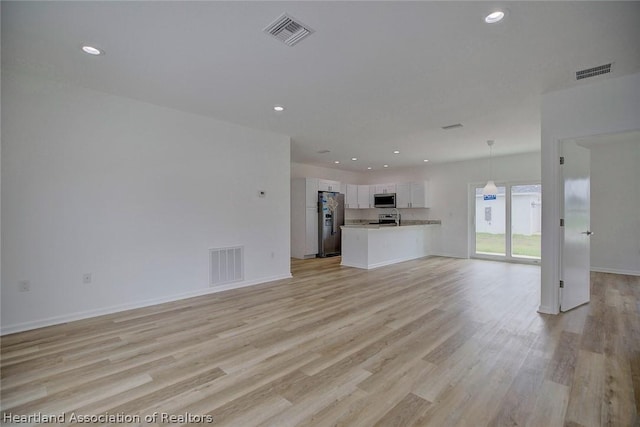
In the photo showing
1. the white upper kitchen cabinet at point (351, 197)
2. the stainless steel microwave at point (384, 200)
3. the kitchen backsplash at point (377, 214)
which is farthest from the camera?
the white upper kitchen cabinet at point (351, 197)

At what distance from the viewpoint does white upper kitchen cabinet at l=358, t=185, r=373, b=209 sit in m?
9.65

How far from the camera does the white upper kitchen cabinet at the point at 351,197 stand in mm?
9392

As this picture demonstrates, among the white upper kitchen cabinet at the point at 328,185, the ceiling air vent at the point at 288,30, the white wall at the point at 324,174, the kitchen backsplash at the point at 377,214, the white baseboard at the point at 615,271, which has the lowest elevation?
the white baseboard at the point at 615,271

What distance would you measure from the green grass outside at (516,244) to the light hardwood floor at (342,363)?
3.07 m

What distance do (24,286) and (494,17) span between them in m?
5.13

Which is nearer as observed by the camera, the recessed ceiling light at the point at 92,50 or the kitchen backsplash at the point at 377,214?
the recessed ceiling light at the point at 92,50

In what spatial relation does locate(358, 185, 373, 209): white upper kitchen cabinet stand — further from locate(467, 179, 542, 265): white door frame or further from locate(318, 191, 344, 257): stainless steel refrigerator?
locate(467, 179, 542, 265): white door frame

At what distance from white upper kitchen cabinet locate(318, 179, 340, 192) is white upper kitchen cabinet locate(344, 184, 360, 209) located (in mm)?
542

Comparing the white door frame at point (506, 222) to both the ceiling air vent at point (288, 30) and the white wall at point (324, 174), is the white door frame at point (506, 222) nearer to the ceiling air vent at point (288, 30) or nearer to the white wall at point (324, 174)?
the white wall at point (324, 174)

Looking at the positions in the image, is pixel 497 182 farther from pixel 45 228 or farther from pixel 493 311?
pixel 45 228

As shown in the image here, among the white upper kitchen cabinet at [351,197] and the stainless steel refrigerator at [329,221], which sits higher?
the white upper kitchen cabinet at [351,197]

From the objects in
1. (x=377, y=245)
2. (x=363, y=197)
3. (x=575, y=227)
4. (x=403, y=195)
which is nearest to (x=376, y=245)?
(x=377, y=245)

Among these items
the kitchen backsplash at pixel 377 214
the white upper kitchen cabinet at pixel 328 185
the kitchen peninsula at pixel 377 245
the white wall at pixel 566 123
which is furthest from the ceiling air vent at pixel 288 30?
the kitchen backsplash at pixel 377 214

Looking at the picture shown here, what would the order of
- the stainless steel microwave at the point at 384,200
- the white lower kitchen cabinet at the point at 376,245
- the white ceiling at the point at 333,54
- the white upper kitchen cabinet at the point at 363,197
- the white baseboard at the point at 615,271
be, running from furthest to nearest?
the white upper kitchen cabinet at the point at 363,197, the stainless steel microwave at the point at 384,200, the white lower kitchen cabinet at the point at 376,245, the white baseboard at the point at 615,271, the white ceiling at the point at 333,54
